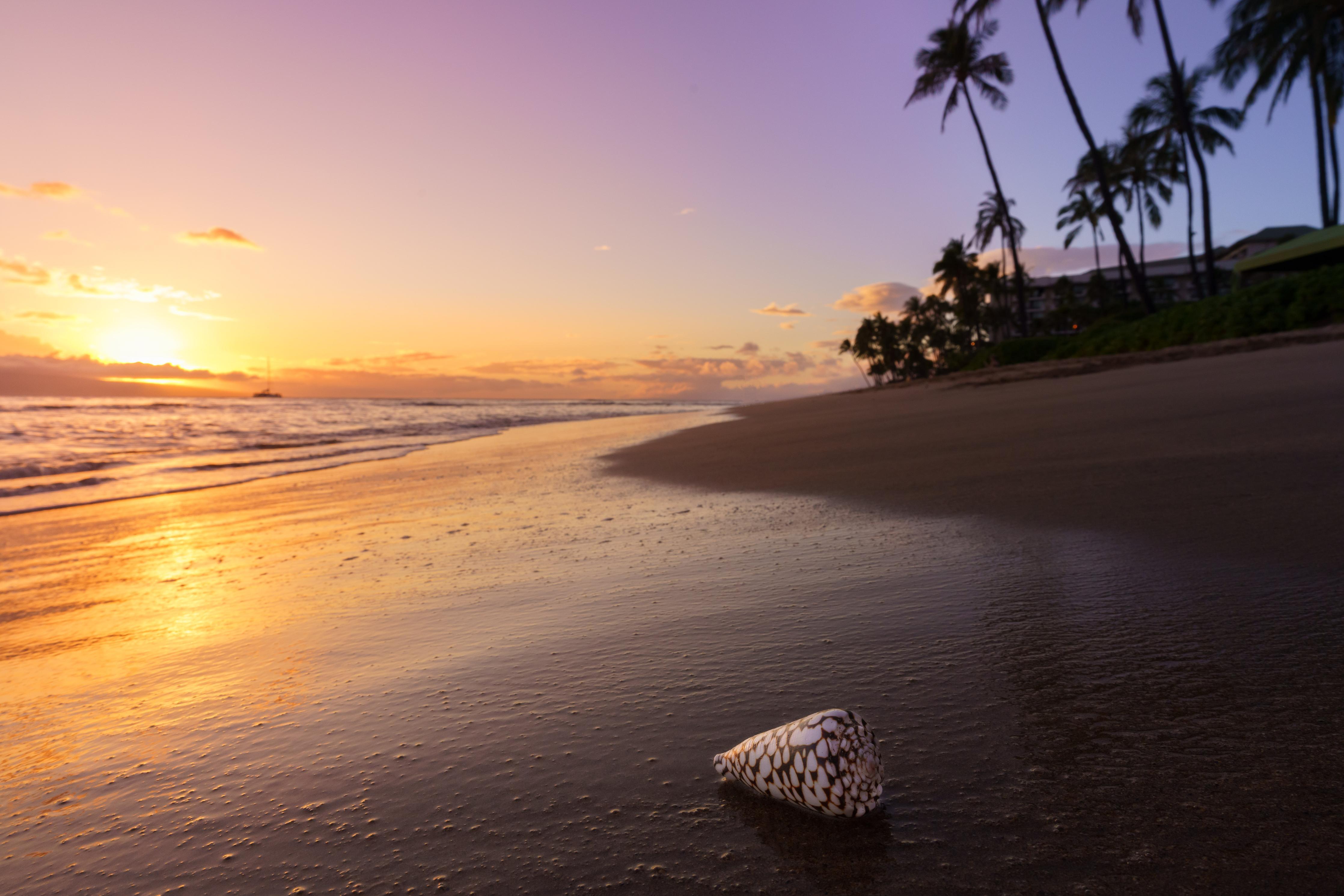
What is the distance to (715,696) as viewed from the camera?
191 centimetres

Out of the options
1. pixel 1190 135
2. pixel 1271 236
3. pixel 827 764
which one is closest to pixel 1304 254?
pixel 1190 135

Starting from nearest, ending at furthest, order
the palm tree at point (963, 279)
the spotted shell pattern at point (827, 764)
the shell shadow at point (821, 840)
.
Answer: the shell shadow at point (821, 840)
the spotted shell pattern at point (827, 764)
the palm tree at point (963, 279)

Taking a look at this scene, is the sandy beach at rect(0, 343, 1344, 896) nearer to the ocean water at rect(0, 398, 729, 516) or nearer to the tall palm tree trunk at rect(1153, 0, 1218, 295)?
the ocean water at rect(0, 398, 729, 516)

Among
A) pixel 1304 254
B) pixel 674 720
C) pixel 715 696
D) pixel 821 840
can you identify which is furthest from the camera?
pixel 1304 254

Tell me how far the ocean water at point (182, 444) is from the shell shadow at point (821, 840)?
1005 centimetres

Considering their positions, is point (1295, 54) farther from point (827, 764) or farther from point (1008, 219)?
point (827, 764)

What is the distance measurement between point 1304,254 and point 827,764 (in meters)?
32.9

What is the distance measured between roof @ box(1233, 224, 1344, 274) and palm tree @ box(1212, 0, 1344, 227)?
6945 mm

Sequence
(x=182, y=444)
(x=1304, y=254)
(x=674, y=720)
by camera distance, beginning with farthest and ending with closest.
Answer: (x=1304, y=254)
(x=182, y=444)
(x=674, y=720)

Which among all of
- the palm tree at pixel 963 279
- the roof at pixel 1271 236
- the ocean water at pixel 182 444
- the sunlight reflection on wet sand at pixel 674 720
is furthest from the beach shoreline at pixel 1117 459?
the roof at pixel 1271 236

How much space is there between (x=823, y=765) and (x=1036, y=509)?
10.6 ft

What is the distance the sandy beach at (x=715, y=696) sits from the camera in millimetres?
1242

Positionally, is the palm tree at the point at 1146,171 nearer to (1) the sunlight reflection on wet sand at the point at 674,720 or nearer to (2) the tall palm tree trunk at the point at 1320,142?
(2) the tall palm tree trunk at the point at 1320,142

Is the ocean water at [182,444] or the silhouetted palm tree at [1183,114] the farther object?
the silhouetted palm tree at [1183,114]
